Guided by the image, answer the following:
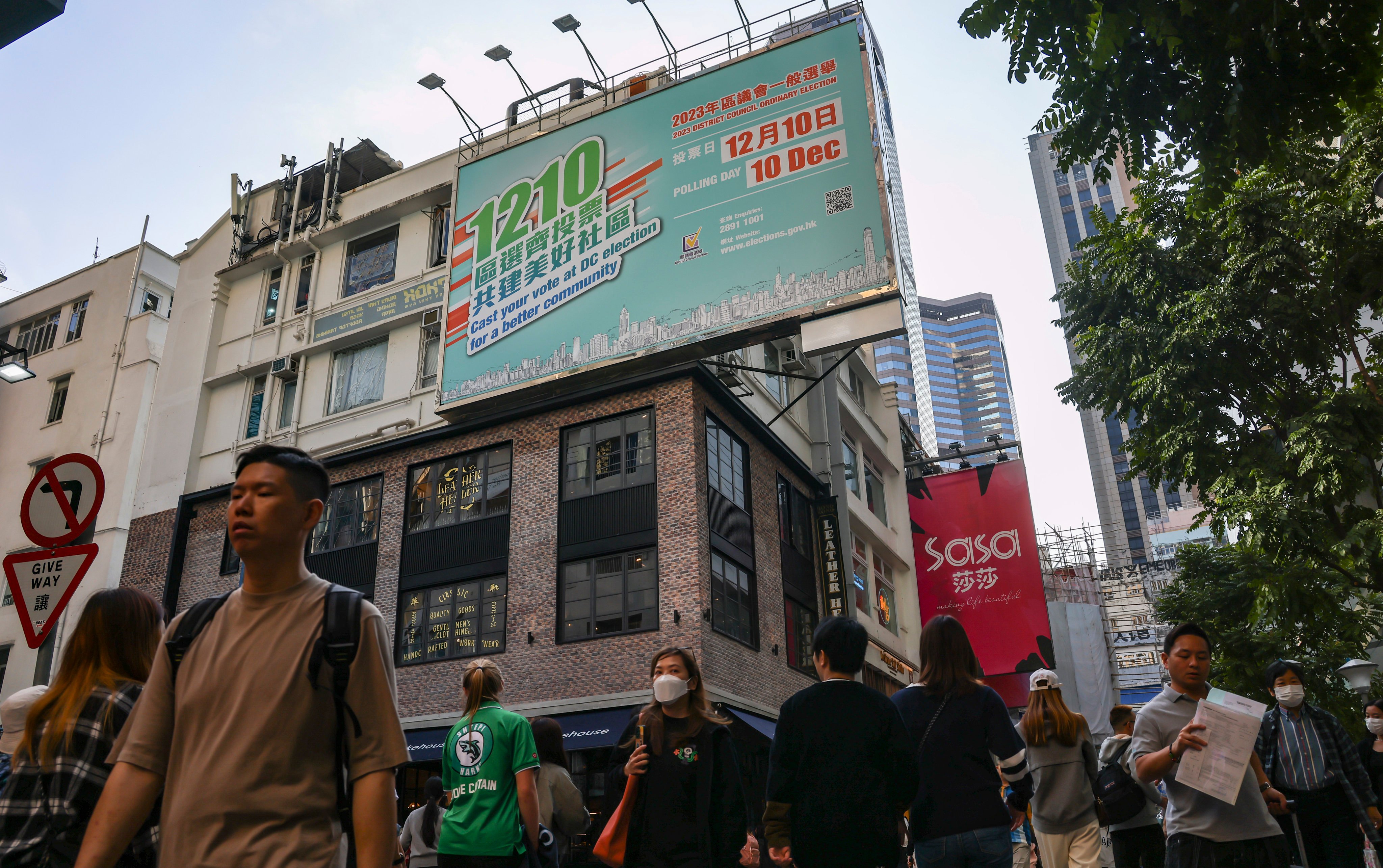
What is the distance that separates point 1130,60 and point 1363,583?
11.5 meters

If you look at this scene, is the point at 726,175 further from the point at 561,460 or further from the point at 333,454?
the point at 333,454

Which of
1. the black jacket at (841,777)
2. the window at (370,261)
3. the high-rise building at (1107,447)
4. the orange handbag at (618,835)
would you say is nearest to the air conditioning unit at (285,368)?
the window at (370,261)

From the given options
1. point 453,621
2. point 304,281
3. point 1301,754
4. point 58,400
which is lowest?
point 1301,754

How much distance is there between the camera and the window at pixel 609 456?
63.8 ft

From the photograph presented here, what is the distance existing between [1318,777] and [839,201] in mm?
13513

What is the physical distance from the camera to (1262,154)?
16.4 feet

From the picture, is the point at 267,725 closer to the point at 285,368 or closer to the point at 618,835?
the point at 618,835

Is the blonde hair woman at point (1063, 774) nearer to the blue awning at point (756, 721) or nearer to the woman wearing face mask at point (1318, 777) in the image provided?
the woman wearing face mask at point (1318, 777)

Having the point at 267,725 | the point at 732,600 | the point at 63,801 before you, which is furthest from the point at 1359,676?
the point at 63,801

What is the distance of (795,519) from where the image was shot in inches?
924

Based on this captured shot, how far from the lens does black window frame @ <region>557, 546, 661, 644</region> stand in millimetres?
18172

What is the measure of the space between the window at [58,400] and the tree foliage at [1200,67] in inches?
1263

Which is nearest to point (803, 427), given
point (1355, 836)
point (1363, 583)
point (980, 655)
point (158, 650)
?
point (980, 655)

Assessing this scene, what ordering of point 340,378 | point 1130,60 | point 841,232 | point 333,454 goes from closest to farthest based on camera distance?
point 1130,60, point 841,232, point 333,454, point 340,378
